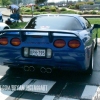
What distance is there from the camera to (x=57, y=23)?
507 cm

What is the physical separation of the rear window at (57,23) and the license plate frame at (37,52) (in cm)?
83

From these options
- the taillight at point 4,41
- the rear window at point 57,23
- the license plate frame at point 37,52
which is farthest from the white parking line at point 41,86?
the rear window at point 57,23

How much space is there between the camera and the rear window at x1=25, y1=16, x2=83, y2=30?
4.98m

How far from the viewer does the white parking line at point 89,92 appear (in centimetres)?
391

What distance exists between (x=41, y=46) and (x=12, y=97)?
106cm

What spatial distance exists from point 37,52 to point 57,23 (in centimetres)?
104

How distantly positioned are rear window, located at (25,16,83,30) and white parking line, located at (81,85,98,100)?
4.49ft

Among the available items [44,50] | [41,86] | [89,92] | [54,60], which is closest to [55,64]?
[54,60]

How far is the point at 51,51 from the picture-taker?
426 centimetres

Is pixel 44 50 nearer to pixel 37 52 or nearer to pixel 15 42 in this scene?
pixel 37 52

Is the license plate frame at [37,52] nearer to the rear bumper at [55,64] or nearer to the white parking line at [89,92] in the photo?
the rear bumper at [55,64]

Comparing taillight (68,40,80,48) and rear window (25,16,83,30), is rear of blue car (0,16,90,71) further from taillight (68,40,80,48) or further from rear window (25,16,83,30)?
rear window (25,16,83,30)

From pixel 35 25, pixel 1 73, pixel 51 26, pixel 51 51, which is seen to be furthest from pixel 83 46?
pixel 1 73

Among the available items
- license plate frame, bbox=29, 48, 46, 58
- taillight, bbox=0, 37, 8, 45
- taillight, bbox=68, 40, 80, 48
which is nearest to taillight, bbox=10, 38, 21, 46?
taillight, bbox=0, 37, 8, 45
